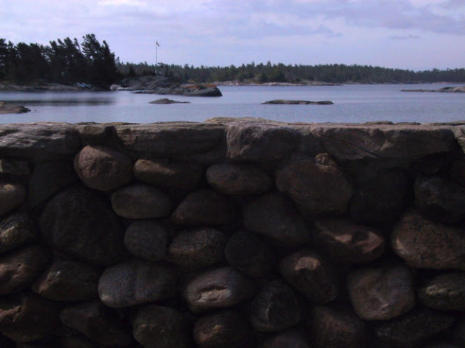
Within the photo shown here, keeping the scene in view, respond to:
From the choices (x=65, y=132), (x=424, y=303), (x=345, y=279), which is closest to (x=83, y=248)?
(x=65, y=132)

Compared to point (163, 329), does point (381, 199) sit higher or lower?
higher

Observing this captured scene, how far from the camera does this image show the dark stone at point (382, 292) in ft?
8.21

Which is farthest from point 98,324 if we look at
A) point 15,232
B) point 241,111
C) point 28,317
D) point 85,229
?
point 241,111

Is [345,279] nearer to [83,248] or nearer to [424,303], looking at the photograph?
[424,303]

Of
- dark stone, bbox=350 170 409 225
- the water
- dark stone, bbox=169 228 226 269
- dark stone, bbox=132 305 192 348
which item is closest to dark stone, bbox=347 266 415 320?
dark stone, bbox=350 170 409 225

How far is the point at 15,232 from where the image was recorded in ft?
9.37

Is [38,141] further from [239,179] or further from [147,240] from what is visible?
[239,179]

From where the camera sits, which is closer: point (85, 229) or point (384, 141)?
point (384, 141)

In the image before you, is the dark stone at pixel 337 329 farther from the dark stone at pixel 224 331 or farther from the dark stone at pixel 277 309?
the dark stone at pixel 224 331

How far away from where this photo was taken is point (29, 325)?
2900 millimetres

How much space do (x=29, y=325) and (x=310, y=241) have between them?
5.32 ft

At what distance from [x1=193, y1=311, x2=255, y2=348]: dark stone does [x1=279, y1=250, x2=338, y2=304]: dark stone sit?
348 millimetres

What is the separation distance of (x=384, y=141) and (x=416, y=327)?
0.91 metres

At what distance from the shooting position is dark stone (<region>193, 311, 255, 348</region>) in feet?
8.77
